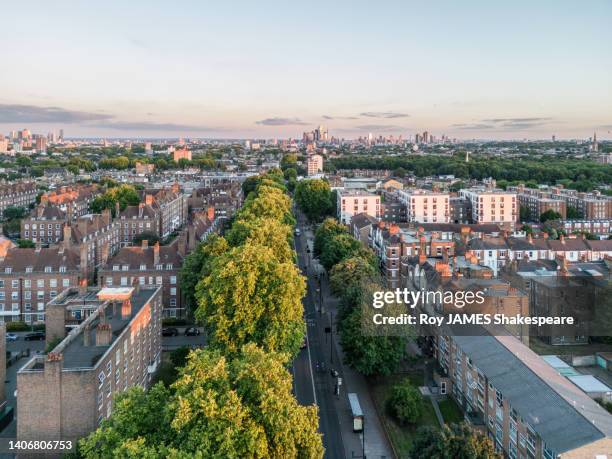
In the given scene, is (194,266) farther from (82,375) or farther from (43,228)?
(43,228)

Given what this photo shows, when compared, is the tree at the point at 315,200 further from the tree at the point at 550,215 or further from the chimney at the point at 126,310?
the chimney at the point at 126,310

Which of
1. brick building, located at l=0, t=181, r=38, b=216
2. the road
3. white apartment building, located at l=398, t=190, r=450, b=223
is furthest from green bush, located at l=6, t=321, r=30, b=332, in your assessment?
brick building, located at l=0, t=181, r=38, b=216

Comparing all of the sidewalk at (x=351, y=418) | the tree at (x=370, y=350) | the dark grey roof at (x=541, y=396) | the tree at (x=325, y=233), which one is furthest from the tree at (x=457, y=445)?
the tree at (x=325, y=233)

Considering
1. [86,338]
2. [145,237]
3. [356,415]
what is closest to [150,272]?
[86,338]

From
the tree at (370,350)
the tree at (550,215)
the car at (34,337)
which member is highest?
the tree at (550,215)

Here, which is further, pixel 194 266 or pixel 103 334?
pixel 194 266
